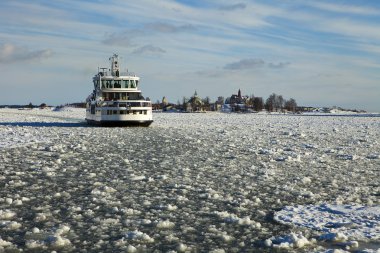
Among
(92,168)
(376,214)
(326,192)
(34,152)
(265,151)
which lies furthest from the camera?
(265,151)

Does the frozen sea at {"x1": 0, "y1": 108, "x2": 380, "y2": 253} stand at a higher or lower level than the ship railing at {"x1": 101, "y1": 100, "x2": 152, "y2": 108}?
lower

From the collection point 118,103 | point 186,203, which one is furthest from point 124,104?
point 186,203

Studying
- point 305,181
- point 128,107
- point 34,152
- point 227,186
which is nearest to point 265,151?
point 305,181

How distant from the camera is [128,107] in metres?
36.2

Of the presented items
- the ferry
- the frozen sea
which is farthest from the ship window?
the frozen sea

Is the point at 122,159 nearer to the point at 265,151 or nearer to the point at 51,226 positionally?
the point at 265,151

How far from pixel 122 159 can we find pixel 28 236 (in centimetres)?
888

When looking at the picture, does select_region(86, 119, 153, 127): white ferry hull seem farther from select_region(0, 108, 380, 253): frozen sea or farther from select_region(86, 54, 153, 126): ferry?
select_region(0, 108, 380, 253): frozen sea

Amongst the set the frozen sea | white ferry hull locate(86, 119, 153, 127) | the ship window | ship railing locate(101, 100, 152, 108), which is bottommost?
the frozen sea

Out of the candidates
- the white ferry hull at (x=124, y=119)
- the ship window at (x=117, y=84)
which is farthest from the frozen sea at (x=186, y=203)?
the ship window at (x=117, y=84)

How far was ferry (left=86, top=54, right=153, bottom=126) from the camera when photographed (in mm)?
36125

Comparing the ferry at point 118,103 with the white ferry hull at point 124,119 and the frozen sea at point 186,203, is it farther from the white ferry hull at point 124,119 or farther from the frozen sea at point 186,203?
the frozen sea at point 186,203

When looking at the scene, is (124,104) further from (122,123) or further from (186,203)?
(186,203)

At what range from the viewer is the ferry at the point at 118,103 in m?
36.1
